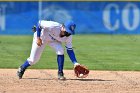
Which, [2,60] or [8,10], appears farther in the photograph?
[8,10]

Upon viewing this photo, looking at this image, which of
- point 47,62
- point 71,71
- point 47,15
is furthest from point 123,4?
point 71,71

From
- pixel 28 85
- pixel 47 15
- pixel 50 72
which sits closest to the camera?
pixel 28 85

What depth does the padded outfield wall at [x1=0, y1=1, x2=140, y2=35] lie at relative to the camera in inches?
1206

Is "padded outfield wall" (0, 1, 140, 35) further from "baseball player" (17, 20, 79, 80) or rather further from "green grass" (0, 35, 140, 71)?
"baseball player" (17, 20, 79, 80)

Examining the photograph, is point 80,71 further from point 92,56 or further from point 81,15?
point 81,15

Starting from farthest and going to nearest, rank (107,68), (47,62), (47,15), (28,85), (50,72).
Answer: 1. (47,15)
2. (47,62)
3. (107,68)
4. (50,72)
5. (28,85)

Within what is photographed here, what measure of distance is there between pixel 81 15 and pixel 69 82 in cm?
1911

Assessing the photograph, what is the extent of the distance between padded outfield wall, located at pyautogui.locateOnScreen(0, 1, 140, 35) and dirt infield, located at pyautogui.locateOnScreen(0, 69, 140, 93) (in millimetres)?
16462

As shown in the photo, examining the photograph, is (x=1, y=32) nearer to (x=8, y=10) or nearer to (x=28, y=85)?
(x=8, y=10)

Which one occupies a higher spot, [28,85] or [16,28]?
[28,85]

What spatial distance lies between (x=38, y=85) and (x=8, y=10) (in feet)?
65.5

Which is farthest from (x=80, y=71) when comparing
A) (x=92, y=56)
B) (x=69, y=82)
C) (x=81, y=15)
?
(x=81, y=15)

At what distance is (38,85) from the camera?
11.3 metres

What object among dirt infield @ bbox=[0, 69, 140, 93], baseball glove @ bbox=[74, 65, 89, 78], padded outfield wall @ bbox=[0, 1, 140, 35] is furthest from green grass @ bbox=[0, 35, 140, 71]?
padded outfield wall @ bbox=[0, 1, 140, 35]
